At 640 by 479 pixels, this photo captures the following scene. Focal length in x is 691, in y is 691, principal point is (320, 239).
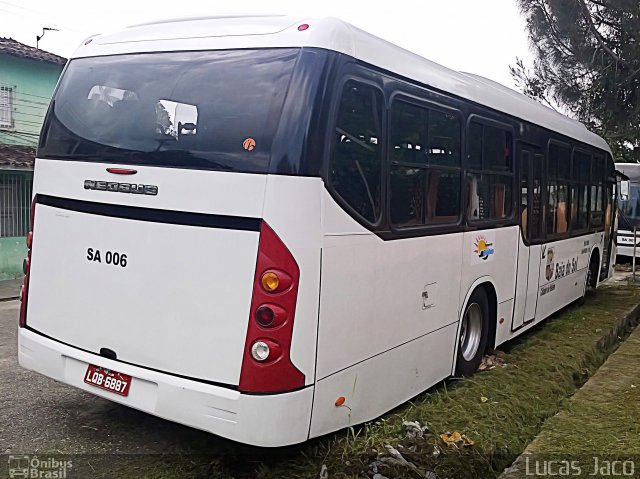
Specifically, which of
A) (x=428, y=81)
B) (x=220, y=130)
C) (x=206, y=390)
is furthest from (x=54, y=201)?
(x=428, y=81)

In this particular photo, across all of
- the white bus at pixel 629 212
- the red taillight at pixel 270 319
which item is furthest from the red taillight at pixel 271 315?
the white bus at pixel 629 212

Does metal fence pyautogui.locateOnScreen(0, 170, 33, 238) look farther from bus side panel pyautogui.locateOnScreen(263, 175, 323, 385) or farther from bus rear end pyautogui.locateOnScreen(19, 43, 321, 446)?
bus side panel pyautogui.locateOnScreen(263, 175, 323, 385)

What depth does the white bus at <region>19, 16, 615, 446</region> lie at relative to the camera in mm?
3838

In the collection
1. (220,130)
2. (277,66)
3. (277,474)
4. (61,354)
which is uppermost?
(277,66)

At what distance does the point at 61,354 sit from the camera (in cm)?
455

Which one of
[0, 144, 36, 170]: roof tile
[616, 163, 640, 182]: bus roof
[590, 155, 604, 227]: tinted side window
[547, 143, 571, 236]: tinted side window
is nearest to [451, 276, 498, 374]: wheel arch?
[547, 143, 571, 236]: tinted side window

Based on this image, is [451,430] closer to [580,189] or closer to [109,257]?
[109,257]

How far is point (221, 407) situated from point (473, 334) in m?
3.35

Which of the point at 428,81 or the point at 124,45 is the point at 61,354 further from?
the point at 428,81

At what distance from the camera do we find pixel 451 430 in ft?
16.0

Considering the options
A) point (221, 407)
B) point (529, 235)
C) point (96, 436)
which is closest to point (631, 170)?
point (529, 235)

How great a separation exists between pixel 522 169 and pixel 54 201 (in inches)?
183

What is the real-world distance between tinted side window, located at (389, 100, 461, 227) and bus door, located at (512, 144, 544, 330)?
180cm

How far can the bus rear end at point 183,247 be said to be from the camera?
3812mm
